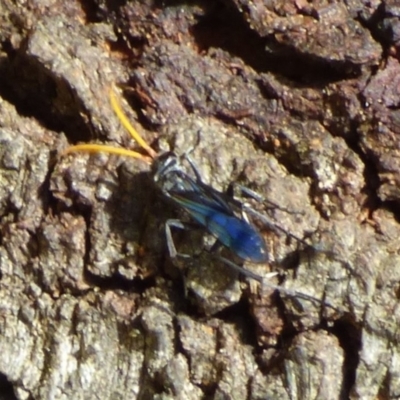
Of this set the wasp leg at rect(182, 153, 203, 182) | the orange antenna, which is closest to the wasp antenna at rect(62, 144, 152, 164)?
the orange antenna

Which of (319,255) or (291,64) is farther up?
(291,64)

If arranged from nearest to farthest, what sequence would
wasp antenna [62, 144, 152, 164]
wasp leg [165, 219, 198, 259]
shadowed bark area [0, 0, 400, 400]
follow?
shadowed bark area [0, 0, 400, 400] → wasp leg [165, 219, 198, 259] → wasp antenna [62, 144, 152, 164]

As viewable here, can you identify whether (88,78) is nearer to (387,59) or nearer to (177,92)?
(177,92)

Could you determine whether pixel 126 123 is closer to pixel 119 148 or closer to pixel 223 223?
pixel 119 148

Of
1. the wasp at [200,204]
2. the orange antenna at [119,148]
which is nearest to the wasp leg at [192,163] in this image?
the wasp at [200,204]

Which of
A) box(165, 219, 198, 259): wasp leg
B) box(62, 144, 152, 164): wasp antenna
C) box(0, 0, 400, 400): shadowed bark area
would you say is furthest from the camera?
box(62, 144, 152, 164): wasp antenna

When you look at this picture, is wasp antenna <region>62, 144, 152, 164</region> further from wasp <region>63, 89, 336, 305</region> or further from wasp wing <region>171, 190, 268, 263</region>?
wasp wing <region>171, 190, 268, 263</region>

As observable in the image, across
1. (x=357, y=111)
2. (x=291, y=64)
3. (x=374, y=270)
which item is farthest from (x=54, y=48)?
(x=374, y=270)
